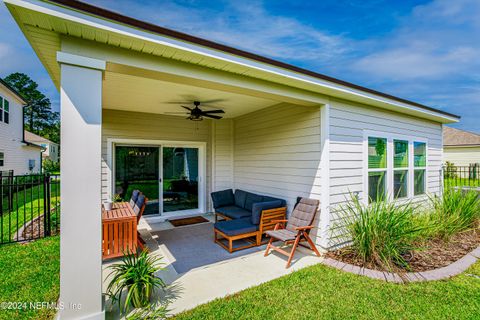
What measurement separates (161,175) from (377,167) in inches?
222

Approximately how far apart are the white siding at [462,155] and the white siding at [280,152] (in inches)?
797

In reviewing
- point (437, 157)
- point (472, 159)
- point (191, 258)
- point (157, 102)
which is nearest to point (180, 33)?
point (157, 102)

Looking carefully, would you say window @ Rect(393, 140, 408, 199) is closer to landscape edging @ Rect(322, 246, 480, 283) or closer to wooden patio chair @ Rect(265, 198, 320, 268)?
landscape edging @ Rect(322, 246, 480, 283)

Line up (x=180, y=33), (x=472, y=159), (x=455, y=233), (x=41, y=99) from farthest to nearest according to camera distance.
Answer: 1. (x=41, y=99)
2. (x=472, y=159)
3. (x=455, y=233)
4. (x=180, y=33)

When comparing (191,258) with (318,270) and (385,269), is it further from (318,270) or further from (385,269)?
(385,269)

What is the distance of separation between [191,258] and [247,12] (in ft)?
19.1

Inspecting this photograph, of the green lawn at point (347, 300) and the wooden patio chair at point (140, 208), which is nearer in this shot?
the green lawn at point (347, 300)

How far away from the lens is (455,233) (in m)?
4.92

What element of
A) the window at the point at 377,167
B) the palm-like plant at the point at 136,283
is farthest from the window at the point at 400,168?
the palm-like plant at the point at 136,283

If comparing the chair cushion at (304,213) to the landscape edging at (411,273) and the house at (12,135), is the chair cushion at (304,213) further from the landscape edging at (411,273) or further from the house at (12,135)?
the house at (12,135)

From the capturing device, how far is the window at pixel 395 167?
5.10 m

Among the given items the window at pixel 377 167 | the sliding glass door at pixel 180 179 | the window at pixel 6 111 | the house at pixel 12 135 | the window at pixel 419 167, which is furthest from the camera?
the window at pixel 6 111

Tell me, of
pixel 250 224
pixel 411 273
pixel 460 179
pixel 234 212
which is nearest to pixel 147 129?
pixel 234 212

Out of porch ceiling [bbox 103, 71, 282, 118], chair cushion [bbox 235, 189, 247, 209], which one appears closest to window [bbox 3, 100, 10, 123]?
porch ceiling [bbox 103, 71, 282, 118]
